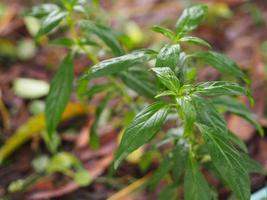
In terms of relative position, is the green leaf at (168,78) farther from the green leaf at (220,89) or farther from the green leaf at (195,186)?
the green leaf at (195,186)

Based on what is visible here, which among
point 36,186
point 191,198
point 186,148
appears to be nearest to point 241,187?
point 191,198

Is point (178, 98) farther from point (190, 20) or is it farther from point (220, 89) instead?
point (190, 20)

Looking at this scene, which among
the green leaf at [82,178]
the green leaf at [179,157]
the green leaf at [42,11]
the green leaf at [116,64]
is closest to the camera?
the green leaf at [116,64]

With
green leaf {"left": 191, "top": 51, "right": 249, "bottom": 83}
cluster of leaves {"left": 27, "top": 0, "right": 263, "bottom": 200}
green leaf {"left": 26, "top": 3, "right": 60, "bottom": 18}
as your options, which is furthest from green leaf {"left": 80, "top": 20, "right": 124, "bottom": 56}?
green leaf {"left": 191, "top": 51, "right": 249, "bottom": 83}

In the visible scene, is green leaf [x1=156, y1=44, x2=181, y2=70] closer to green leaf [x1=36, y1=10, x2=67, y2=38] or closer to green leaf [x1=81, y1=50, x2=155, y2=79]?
green leaf [x1=81, y1=50, x2=155, y2=79]

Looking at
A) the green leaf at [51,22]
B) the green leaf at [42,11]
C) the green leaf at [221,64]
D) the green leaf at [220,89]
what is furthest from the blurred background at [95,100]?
the green leaf at [220,89]

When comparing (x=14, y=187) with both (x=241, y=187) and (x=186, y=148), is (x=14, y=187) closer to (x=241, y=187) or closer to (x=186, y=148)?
(x=186, y=148)
